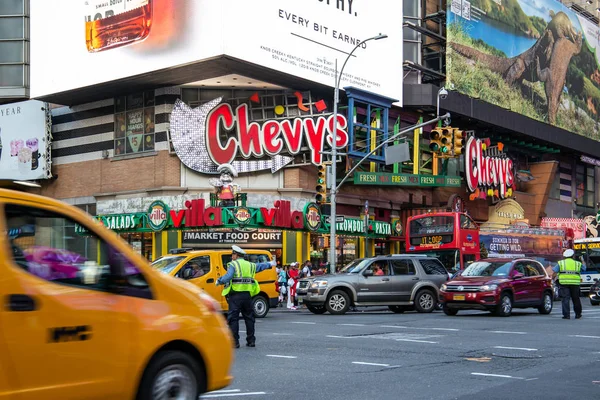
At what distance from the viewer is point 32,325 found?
5.75m

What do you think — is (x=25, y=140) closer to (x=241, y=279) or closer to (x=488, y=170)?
(x=488, y=170)

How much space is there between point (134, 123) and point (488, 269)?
21898mm

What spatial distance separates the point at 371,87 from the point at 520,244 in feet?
34.5

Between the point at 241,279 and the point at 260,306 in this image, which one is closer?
the point at 241,279

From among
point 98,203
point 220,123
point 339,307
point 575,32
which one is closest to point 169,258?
point 339,307

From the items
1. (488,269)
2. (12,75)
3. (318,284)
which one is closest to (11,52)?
(12,75)

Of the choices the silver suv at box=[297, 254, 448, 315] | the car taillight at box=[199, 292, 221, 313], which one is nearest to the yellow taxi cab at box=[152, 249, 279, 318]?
the silver suv at box=[297, 254, 448, 315]

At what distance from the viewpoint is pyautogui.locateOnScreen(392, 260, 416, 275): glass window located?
967 inches

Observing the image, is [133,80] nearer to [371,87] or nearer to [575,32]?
[371,87]

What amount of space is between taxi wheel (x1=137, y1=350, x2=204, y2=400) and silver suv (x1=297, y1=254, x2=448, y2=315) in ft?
54.7

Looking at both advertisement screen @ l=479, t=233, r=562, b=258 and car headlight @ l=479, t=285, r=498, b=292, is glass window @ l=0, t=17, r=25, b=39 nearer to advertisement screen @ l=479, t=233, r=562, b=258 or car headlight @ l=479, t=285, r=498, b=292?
advertisement screen @ l=479, t=233, r=562, b=258

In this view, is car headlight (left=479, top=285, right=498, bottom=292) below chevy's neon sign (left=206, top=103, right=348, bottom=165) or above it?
below

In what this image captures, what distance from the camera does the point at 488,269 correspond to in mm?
23188

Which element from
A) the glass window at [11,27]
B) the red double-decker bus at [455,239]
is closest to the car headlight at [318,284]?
the red double-decker bus at [455,239]
